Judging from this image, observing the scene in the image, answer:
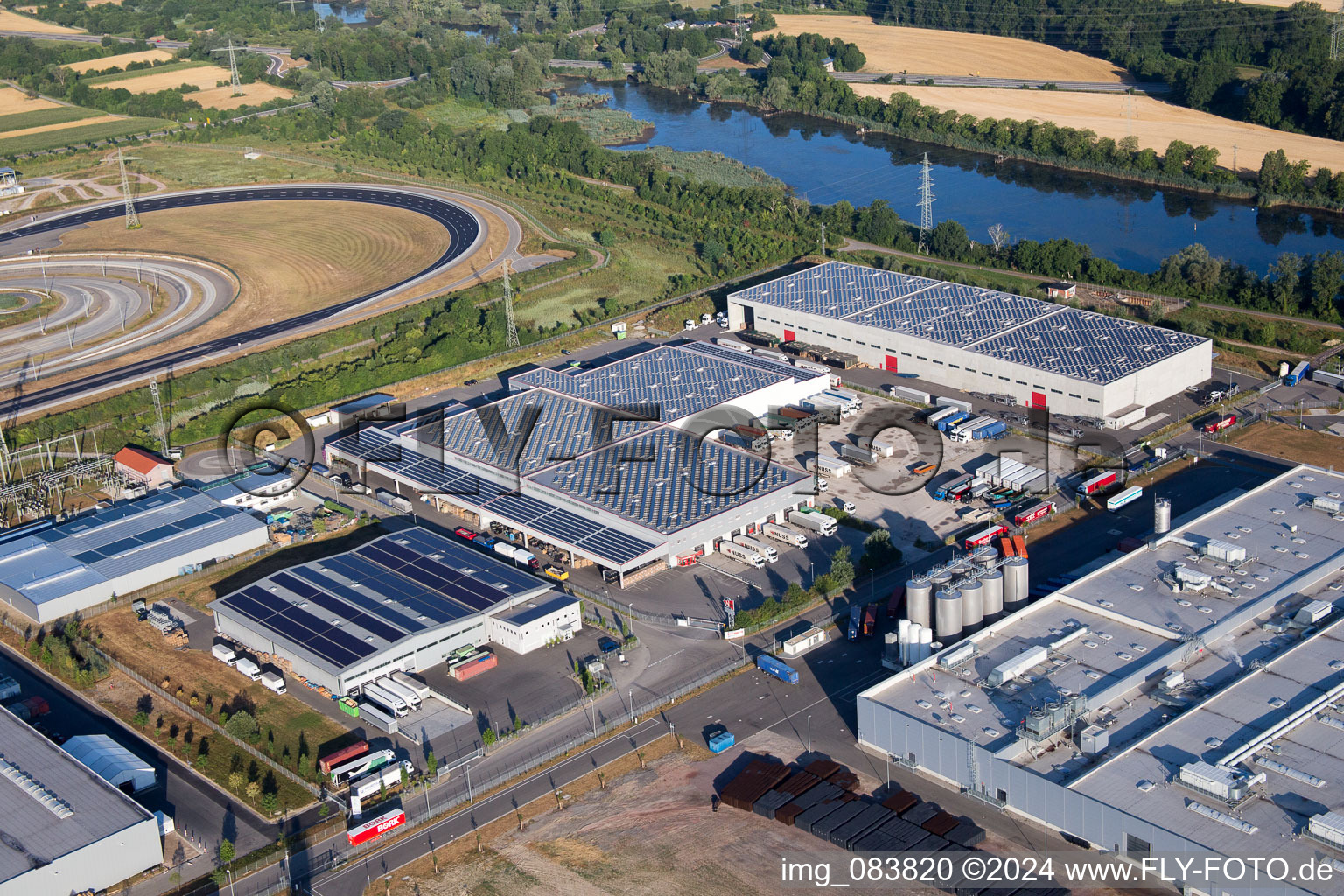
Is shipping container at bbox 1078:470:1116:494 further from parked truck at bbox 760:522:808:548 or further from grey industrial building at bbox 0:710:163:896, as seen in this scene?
grey industrial building at bbox 0:710:163:896

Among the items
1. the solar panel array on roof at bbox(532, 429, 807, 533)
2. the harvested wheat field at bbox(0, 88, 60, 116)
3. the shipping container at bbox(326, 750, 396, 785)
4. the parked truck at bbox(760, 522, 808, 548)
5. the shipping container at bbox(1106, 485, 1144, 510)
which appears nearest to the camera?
the shipping container at bbox(326, 750, 396, 785)

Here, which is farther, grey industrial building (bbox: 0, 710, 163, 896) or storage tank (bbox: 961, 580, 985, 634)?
storage tank (bbox: 961, 580, 985, 634)

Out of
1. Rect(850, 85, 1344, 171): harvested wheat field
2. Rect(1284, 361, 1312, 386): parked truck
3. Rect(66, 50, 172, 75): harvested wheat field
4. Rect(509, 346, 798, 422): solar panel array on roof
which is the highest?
Rect(66, 50, 172, 75): harvested wheat field

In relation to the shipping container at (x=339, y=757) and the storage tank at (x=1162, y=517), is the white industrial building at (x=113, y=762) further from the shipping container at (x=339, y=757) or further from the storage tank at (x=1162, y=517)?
the storage tank at (x=1162, y=517)

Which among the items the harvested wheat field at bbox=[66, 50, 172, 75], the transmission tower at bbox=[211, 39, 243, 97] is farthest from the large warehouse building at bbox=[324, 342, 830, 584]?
the harvested wheat field at bbox=[66, 50, 172, 75]

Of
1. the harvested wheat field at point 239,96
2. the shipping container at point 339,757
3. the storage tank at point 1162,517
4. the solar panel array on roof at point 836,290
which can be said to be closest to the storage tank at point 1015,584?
the storage tank at point 1162,517
